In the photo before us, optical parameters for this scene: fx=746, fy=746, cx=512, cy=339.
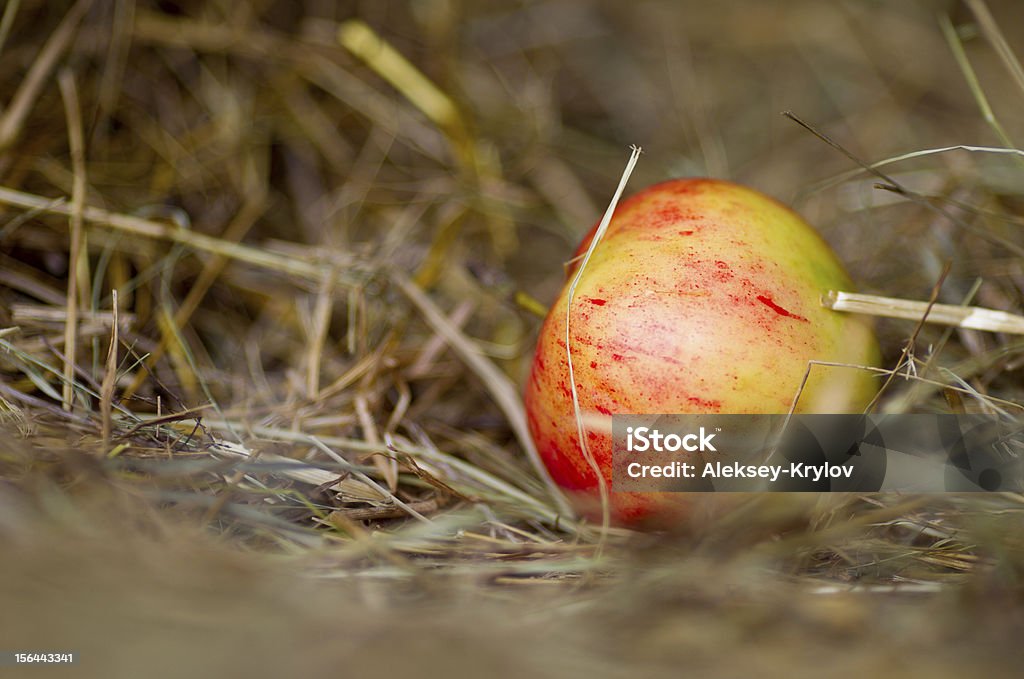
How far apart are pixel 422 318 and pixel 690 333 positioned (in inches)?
30.7

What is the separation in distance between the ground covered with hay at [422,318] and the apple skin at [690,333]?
5.4 inches

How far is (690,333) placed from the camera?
3.58ft

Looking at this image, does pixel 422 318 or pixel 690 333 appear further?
pixel 422 318

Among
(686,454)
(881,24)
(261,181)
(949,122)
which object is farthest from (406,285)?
(881,24)

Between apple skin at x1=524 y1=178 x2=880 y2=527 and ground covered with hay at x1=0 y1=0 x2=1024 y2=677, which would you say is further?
apple skin at x1=524 y1=178 x2=880 y2=527

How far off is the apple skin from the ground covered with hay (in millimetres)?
138

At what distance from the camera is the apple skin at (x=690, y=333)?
109cm

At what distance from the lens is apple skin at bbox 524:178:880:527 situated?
1.09 m

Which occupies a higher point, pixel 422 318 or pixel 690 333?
pixel 422 318

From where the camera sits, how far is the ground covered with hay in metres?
0.86

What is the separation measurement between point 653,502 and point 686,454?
0.11 meters

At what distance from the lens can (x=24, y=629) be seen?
821mm

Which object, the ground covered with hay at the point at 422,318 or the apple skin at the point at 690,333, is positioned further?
the apple skin at the point at 690,333

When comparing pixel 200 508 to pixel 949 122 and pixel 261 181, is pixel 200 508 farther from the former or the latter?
pixel 949 122
